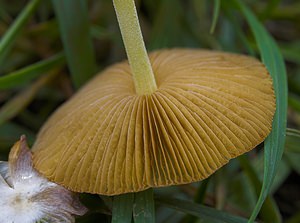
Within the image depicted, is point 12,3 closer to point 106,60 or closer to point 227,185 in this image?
point 106,60

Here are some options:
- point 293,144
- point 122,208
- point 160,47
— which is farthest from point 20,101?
point 293,144

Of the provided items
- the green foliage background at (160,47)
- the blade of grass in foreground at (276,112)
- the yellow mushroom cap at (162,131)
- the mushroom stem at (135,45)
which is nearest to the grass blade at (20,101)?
the green foliage background at (160,47)

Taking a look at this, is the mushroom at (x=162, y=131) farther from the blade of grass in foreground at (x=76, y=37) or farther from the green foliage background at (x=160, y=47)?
the blade of grass in foreground at (x=76, y=37)

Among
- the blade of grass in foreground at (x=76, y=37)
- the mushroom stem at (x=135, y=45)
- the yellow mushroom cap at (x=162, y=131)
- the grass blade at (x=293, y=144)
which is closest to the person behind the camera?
the yellow mushroom cap at (x=162, y=131)

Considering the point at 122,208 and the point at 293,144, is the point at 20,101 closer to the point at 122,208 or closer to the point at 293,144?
the point at 122,208

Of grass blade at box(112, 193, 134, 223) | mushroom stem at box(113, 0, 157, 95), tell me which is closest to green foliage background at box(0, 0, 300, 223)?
grass blade at box(112, 193, 134, 223)

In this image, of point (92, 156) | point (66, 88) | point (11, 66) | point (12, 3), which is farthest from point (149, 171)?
point (12, 3)
